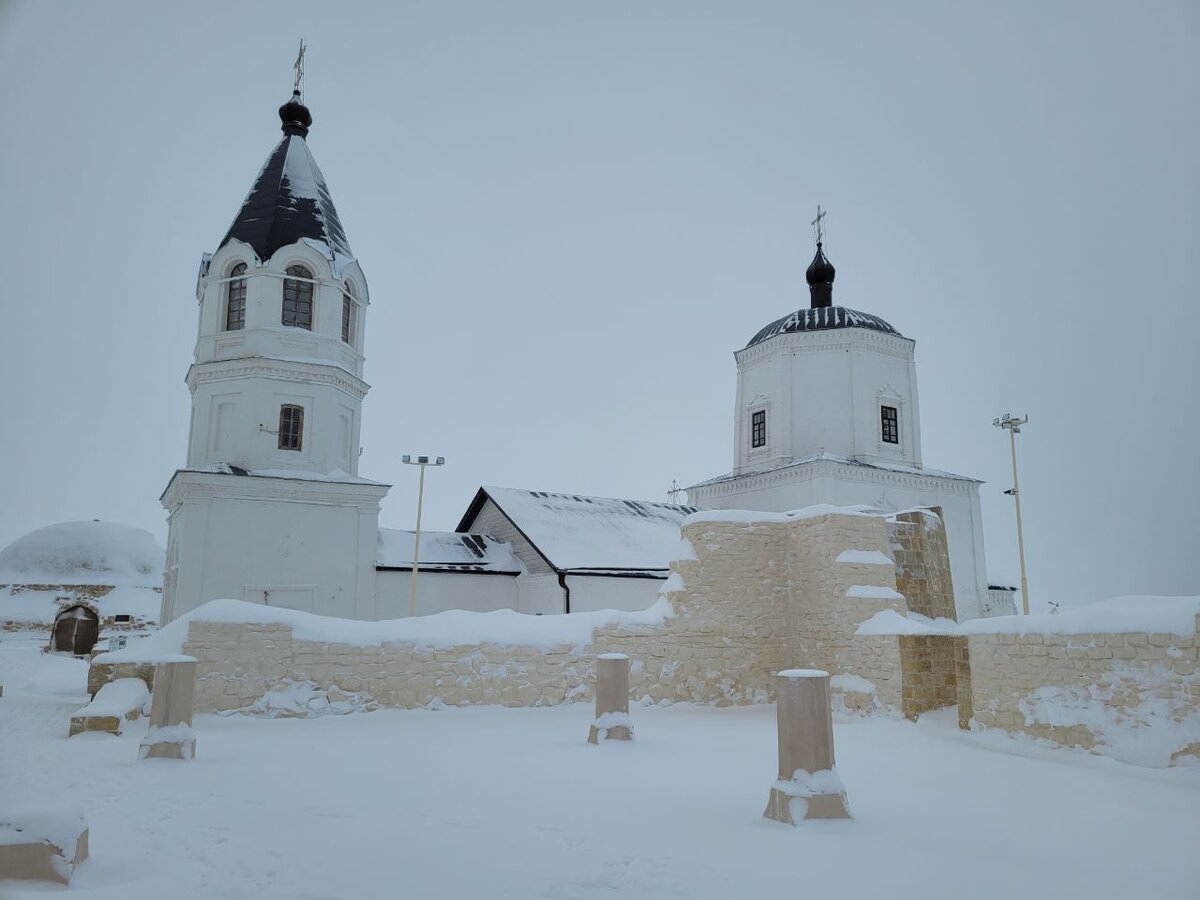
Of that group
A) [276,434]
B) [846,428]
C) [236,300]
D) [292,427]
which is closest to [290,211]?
[236,300]

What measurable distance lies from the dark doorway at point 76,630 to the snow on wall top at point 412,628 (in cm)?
2211

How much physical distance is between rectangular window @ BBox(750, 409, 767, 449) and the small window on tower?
49.9 ft

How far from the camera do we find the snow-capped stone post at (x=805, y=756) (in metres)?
4.86

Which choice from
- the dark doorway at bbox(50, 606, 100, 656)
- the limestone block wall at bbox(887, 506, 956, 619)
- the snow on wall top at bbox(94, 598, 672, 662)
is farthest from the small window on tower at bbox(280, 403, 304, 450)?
the dark doorway at bbox(50, 606, 100, 656)

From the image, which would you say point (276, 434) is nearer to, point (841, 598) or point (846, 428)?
point (841, 598)

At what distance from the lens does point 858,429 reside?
26.0 meters

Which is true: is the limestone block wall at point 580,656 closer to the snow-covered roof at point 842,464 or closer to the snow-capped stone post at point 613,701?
the snow-capped stone post at point 613,701

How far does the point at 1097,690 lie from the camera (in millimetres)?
7078

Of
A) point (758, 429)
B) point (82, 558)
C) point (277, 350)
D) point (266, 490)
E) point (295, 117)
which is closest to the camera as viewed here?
point (266, 490)

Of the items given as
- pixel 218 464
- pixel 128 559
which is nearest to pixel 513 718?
pixel 218 464

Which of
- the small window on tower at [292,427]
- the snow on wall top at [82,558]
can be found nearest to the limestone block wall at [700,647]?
the small window on tower at [292,427]

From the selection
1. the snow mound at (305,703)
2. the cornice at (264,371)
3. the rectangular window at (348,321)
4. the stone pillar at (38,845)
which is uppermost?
the rectangular window at (348,321)

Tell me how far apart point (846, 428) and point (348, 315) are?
52.1 feet

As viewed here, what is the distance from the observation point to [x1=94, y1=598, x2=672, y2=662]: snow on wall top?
9055 mm
